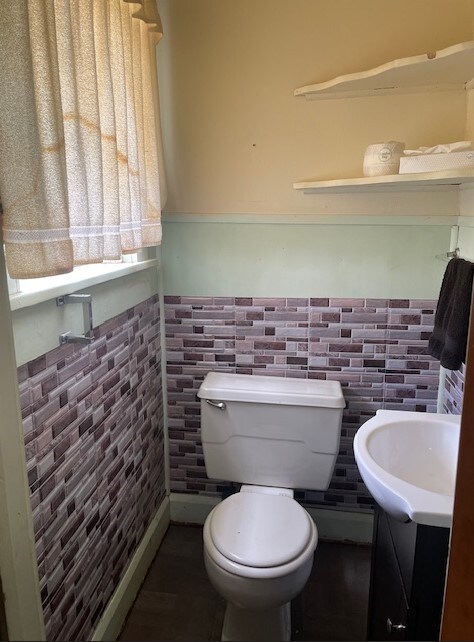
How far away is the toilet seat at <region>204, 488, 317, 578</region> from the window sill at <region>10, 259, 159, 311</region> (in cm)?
90

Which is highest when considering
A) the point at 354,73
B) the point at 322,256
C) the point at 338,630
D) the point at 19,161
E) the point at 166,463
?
the point at 354,73

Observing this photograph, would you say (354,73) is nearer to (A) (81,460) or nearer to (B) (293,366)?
(B) (293,366)

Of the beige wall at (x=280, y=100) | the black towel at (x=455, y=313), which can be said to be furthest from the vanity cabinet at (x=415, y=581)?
the beige wall at (x=280, y=100)

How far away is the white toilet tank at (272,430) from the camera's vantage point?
182 cm

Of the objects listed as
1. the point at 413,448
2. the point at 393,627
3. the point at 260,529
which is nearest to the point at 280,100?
the point at 413,448

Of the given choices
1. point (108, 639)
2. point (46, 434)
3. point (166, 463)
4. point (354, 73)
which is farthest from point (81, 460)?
point (354, 73)

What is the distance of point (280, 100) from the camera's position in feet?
5.97

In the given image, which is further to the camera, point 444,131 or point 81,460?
point 444,131

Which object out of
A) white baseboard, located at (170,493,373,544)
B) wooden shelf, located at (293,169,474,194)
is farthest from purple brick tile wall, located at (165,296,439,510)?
wooden shelf, located at (293,169,474,194)

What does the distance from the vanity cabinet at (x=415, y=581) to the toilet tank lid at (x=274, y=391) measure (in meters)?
0.56

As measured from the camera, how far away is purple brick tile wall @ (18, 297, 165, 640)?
1205 millimetres

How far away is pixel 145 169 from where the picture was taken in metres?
1.64

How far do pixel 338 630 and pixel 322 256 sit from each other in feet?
4.45

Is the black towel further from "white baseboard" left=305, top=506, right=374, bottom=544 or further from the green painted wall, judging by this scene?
"white baseboard" left=305, top=506, right=374, bottom=544
